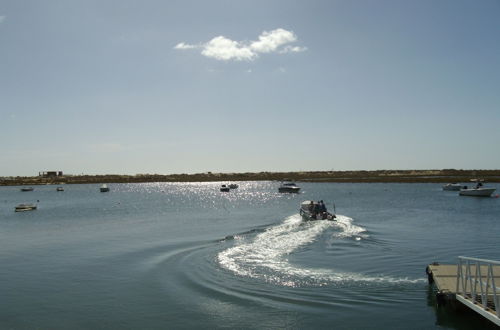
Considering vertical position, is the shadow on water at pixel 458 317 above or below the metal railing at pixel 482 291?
below

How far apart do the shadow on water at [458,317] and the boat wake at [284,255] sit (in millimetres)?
3926

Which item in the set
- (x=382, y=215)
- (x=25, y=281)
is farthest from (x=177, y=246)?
(x=382, y=215)

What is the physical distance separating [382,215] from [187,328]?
41166 millimetres

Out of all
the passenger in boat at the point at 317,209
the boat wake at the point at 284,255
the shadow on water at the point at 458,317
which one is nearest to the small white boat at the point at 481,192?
the passenger in boat at the point at 317,209

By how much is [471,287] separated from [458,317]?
181cm

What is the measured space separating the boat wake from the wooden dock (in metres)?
2.15

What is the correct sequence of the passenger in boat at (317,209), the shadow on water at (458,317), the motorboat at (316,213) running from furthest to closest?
the passenger in boat at (317,209)
the motorboat at (316,213)
the shadow on water at (458,317)

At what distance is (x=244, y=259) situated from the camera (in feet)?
86.5

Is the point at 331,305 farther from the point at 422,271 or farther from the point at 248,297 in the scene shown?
the point at 422,271

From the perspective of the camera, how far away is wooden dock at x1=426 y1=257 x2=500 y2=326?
45.4 feet

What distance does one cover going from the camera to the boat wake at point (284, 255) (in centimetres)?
2116

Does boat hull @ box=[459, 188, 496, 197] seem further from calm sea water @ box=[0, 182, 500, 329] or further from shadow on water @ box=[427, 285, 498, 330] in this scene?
shadow on water @ box=[427, 285, 498, 330]

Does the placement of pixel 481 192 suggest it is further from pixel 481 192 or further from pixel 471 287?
A: pixel 471 287

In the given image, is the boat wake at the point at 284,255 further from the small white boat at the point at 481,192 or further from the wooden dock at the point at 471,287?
the small white boat at the point at 481,192
